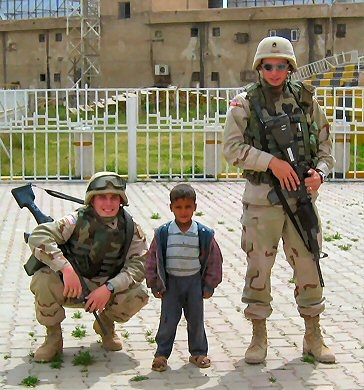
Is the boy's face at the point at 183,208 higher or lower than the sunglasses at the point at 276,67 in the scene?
lower

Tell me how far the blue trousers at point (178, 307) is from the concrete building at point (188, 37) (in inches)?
1252

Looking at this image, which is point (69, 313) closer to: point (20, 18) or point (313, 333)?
point (313, 333)

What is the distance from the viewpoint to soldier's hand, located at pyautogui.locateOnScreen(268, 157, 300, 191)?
4.79 metres

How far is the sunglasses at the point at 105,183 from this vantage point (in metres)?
4.98

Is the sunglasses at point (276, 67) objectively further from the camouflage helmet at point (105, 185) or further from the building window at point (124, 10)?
the building window at point (124, 10)

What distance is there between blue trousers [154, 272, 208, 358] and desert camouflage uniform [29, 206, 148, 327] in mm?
243

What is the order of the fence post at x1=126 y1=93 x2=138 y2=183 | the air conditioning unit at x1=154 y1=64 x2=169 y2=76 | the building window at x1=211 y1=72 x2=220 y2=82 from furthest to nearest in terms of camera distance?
the air conditioning unit at x1=154 y1=64 x2=169 y2=76
the building window at x1=211 y1=72 x2=220 y2=82
the fence post at x1=126 y1=93 x2=138 y2=183

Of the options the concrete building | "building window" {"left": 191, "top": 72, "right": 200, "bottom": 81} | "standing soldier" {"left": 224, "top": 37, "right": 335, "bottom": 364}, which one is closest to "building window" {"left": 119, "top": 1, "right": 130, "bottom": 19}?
the concrete building

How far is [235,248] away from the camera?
879 cm

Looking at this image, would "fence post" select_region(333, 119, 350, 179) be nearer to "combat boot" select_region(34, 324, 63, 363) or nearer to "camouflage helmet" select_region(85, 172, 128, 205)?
"camouflage helmet" select_region(85, 172, 128, 205)

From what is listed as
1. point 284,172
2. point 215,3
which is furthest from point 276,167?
point 215,3

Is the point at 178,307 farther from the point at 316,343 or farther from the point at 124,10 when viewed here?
the point at 124,10

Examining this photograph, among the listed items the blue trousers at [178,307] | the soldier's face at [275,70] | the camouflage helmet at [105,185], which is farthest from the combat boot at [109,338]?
the soldier's face at [275,70]

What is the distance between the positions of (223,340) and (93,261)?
1078 mm
